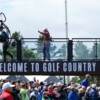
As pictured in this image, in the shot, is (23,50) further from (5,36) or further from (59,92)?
(59,92)

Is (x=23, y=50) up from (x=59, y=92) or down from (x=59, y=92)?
up

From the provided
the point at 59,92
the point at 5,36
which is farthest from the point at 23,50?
the point at 59,92

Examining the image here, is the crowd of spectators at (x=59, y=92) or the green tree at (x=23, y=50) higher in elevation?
the green tree at (x=23, y=50)

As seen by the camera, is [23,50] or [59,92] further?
[23,50]

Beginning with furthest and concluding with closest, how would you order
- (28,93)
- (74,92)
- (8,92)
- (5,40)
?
(5,40) → (28,93) → (74,92) → (8,92)

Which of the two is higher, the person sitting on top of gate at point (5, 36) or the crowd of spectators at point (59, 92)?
the person sitting on top of gate at point (5, 36)

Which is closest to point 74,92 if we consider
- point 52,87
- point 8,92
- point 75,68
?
point 52,87

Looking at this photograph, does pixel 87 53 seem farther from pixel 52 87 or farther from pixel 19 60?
pixel 52 87

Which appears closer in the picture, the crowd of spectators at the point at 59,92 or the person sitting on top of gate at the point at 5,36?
the crowd of spectators at the point at 59,92

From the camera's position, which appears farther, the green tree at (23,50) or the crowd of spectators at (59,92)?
the green tree at (23,50)

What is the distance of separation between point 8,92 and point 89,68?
639 inches

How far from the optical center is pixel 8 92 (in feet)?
51.7

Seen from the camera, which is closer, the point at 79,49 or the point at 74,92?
the point at 74,92

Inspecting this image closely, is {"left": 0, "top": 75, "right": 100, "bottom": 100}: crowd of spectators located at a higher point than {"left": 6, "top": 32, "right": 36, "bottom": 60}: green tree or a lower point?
lower
